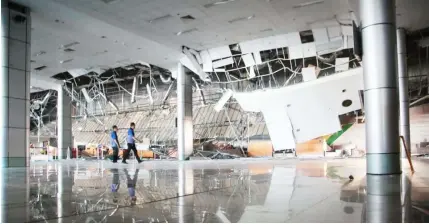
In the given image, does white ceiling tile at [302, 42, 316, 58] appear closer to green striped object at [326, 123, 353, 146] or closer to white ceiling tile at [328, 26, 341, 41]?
white ceiling tile at [328, 26, 341, 41]

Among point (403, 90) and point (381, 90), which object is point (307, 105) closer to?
point (403, 90)

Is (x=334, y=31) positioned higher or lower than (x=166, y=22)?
lower

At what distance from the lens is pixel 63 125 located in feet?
114

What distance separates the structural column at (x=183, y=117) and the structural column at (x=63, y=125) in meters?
13.8

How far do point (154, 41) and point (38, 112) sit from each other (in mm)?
24754

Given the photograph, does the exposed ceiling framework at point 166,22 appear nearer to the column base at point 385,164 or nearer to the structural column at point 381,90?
the structural column at point 381,90

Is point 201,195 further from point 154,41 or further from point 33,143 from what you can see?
point 33,143

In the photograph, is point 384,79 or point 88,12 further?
point 88,12

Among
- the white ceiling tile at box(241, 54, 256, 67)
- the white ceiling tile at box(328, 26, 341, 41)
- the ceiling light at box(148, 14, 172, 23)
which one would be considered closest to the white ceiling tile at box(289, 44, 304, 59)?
the white ceiling tile at box(328, 26, 341, 41)

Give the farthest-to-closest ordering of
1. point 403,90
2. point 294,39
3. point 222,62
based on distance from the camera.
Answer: point 222,62, point 294,39, point 403,90

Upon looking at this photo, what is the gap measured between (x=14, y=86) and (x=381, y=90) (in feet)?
47.5

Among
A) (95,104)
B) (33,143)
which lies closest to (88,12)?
(95,104)

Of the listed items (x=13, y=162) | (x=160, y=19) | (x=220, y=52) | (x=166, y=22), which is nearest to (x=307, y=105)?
(x=220, y=52)

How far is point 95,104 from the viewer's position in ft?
120
